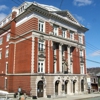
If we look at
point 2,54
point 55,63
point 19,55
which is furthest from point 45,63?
point 2,54

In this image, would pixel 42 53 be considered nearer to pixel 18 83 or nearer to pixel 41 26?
pixel 41 26

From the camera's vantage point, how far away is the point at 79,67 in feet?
129

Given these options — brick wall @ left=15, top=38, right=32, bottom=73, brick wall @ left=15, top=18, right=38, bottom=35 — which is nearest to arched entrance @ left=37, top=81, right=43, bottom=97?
brick wall @ left=15, top=38, right=32, bottom=73

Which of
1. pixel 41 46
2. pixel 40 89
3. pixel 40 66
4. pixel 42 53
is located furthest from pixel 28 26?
pixel 40 89

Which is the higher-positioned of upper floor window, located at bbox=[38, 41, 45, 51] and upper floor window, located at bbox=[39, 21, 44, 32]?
upper floor window, located at bbox=[39, 21, 44, 32]

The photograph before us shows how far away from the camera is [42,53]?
102 feet

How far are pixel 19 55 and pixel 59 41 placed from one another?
869 cm

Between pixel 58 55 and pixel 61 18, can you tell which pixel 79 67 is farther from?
pixel 61 18

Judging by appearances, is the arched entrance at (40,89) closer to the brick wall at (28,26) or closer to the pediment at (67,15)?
the brick wall at (28,26)

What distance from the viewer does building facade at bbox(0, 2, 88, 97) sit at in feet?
98.2

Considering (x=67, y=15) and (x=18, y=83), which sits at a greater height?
(x=67, y=15)

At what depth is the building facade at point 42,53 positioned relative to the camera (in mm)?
29922

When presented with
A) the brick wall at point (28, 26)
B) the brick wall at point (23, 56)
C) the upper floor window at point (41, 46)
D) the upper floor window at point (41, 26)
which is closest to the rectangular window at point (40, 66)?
the brick wall at point (23, 56)

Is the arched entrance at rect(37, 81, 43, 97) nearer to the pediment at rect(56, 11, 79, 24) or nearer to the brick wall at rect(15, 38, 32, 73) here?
the brick wall at rect(15, 38, 32, 73)
